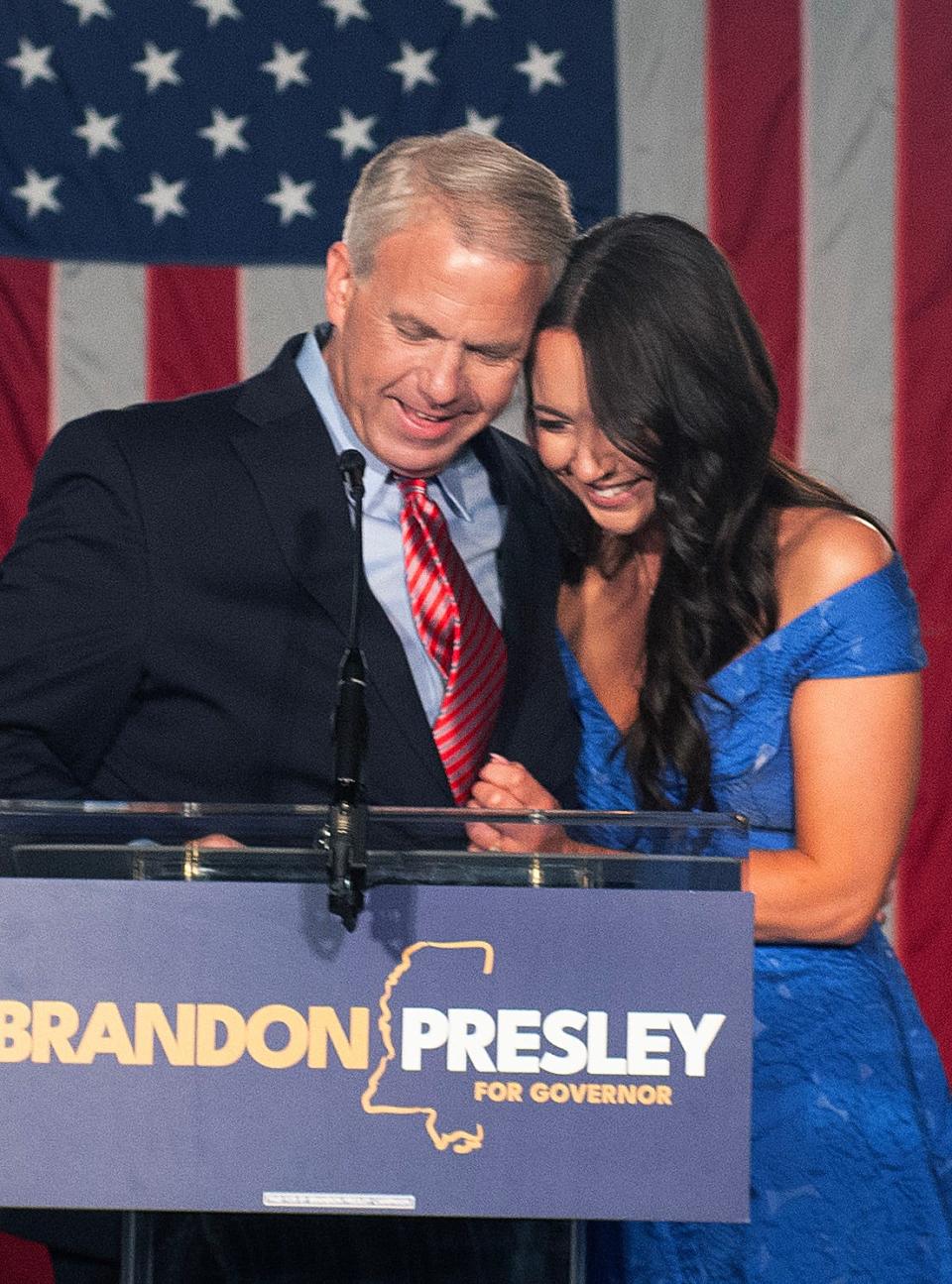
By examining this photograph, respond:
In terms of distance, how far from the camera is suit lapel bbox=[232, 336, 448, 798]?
4.97 feet

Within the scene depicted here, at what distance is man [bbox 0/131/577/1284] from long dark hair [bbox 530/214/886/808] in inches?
2.8

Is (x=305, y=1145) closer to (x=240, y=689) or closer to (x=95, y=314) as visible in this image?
(x=240, y=689)

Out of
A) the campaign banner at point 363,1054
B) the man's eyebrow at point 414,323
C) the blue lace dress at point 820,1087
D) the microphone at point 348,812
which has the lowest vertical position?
the blue lace dress at point 820,1087

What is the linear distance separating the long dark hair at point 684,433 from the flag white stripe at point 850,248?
174 centimetres

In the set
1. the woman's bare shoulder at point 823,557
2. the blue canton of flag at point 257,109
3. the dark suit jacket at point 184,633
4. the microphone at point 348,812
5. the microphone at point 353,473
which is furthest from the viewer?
the blue canton of flag at point 257,109

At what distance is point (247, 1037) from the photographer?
0.96 metres

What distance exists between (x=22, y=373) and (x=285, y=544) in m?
2.03

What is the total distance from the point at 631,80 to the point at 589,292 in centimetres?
195

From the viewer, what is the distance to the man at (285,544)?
1.50 metres

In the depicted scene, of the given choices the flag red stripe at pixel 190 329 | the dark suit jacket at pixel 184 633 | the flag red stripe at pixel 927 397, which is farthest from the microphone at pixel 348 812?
the flag red stripe at pixel 927 397

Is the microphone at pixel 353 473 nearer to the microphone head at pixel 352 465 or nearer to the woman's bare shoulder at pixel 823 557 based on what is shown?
the microphone head at pixel 352 465

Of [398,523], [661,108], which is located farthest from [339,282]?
[661,108]

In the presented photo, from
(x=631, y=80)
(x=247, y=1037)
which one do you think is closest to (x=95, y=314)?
(x=631, y=80)

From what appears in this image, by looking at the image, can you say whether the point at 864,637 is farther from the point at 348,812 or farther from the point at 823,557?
the point at 348,812
